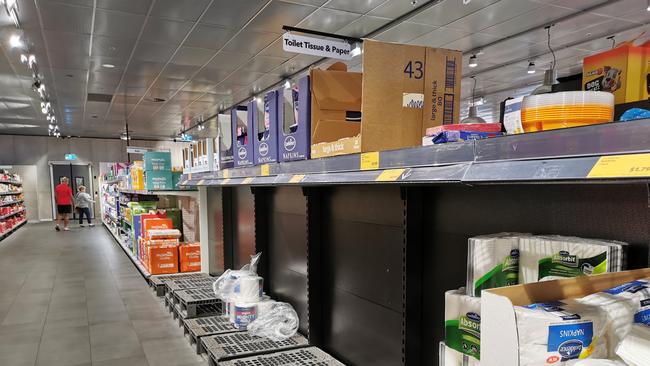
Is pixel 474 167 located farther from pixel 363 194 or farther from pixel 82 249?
pixel 82 249

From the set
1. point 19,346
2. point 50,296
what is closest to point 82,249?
point 50,296

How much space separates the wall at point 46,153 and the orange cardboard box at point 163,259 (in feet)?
39.6

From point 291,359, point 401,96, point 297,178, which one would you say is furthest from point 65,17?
point 401,96

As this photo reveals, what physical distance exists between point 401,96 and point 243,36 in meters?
5.30

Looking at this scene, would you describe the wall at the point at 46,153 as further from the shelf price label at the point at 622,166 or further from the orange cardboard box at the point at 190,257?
the shelf price label at the point at 622,166

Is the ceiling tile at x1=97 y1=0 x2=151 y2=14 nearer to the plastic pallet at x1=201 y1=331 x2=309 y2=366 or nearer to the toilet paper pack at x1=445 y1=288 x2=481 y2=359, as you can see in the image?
the plastic pallet at x1=201 y1=331 x2=309 y2=366

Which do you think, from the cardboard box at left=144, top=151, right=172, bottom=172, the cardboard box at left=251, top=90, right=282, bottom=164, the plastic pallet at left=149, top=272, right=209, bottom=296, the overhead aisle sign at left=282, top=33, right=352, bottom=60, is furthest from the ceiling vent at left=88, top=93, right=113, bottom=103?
the cardboard box at left=251, top=90, right=282, bottom=164

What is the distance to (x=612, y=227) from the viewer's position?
3.52ft

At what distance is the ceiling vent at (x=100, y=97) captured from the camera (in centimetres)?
991

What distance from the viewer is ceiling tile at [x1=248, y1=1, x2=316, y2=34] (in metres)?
5.15

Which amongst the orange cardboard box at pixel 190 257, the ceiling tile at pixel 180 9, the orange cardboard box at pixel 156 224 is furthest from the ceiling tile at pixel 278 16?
the orange cardboard box at pixel 190 257

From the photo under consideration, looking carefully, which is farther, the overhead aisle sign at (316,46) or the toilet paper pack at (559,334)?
the overhead aisle sign at (316,46)

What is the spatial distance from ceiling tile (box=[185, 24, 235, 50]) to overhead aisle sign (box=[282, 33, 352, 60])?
39.2 inches

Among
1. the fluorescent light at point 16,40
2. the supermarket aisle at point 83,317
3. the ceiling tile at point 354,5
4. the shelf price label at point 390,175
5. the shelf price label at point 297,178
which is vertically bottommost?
the supermarket aisle at point 83,317
